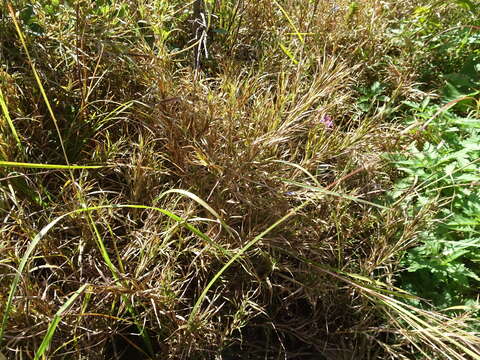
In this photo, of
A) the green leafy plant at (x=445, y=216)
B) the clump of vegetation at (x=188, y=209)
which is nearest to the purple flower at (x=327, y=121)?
the clump of vegetation at (x=188, y=209)

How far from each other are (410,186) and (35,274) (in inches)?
45.2

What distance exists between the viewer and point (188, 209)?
4.85ft

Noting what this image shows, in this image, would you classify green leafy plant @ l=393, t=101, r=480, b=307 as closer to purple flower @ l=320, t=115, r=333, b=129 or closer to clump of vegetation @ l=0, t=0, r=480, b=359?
clump of vegetation @ l=0, t=0, r=480, b=359

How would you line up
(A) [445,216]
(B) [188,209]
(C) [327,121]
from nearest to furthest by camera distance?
(B) [188,209]
(A) [445,216]
(C) [327,121]

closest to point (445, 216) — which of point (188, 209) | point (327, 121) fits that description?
point (327, 121)

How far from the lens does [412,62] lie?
2182mm

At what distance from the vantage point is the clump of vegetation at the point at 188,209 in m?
1.34

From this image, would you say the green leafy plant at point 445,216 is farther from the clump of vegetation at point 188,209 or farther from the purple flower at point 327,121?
the purple flower at point 327,121

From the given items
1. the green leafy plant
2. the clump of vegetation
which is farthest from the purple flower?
the green leafy plant

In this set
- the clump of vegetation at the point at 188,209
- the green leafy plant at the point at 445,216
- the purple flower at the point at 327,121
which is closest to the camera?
the clump of vegetation at the point at 188,209

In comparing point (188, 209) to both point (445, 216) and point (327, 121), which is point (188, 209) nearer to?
point (327, 121)

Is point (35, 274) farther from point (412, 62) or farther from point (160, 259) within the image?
point (412, 62)

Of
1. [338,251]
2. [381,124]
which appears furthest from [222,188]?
[381,124]

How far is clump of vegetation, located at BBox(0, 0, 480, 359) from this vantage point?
1338 millimetres
